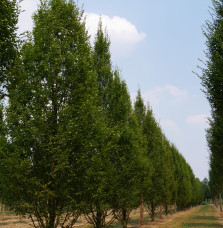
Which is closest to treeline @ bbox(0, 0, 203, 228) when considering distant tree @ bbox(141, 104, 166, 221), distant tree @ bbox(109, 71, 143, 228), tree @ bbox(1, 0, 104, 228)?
tree @ bbox(1, 0, 104, 228)

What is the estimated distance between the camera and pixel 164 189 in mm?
30312

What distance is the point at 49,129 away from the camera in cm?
962

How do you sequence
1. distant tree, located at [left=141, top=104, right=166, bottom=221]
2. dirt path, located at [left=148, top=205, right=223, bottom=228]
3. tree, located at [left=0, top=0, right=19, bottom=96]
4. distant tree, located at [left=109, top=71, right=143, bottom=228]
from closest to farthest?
1. tree, located at [left=0, top=0, right=19, bottom=96]
2. distant tree, located at [left=109, top=71, right=143, bottom=228]
3. dirt path, located at [left=148, top=205, right=223, bottom=228]
4. distant tree, located at [left=141, top=104, right=166, bottom=221]

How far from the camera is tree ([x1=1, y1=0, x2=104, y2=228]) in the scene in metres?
8.92

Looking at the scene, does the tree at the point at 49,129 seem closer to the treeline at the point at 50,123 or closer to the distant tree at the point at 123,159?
the treeline at the point at 50,123

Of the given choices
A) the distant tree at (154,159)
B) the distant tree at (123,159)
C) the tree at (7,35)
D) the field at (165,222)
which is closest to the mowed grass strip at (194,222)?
the field at (165,222)

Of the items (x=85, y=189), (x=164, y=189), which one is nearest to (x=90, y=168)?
(x=85, y=189)

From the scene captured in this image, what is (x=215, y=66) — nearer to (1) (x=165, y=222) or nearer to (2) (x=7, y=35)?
(2) (x=7, y=35)

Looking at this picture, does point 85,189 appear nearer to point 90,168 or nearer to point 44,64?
point 90,168

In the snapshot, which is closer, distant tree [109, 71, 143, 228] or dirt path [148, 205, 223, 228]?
distant tree [109, 71, 143, 228]

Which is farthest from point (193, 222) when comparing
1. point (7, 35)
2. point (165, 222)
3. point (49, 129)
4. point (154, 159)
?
point (7, 35)

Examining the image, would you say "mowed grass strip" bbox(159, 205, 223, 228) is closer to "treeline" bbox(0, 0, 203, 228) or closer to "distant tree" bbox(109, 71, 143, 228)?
"distant tree" bbox(109, 71, 143, 228)

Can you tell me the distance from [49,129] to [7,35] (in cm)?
399

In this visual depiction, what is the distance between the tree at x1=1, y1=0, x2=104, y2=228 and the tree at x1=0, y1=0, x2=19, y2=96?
40 centimetres
